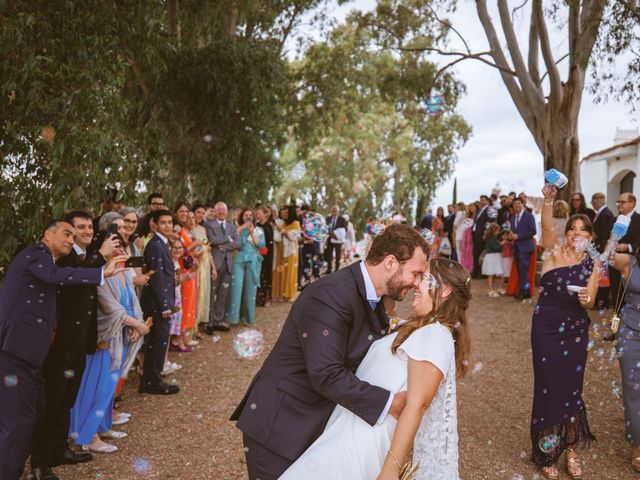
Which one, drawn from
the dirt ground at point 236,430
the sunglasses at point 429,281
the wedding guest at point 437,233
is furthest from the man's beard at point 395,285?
the wedding guest at point 437,233

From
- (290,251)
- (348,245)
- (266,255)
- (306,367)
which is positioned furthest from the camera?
(348,245)

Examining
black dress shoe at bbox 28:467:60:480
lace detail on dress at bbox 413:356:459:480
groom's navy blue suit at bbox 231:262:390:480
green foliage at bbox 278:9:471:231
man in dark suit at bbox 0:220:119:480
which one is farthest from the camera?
A: green foliage at bbox 278:9:471:231

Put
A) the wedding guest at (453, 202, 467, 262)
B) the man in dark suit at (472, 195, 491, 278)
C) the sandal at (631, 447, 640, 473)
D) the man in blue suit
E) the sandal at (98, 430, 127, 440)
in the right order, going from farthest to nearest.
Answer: the wedding guest at (453, 202, 467, 262), the man in dark suit at (472, 195, 491, 278), the man in blue suit, the sandal at (98, 430, 127, 440), the sandal at (631, 447, 640, 473)

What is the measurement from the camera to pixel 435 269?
113 inches

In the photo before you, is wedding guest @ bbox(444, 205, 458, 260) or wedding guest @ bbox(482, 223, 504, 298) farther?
wedding guest @ bbox(444, 205, 458, 260)

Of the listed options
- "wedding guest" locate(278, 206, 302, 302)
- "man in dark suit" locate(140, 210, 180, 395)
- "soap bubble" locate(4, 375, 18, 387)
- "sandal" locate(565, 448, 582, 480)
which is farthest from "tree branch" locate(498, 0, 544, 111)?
"soap bubble" locate(4, 375, 18, 387)

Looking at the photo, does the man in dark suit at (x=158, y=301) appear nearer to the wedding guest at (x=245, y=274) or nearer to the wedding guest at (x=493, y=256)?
the wedding guest at (x=245, y=274)

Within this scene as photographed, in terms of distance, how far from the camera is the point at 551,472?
4727 millimetres

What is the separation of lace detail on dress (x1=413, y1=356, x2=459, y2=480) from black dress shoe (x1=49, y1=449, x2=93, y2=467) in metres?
3.32

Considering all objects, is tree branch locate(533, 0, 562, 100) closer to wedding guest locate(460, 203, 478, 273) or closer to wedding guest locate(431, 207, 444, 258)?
wedding guest locate(460, 203, 478, 273)

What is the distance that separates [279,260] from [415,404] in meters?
11.3

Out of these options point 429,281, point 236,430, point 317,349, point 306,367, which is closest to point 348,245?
point 236,430

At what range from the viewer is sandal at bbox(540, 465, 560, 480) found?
4.71 m

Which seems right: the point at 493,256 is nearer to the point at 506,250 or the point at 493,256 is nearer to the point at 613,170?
the point at 506,250
